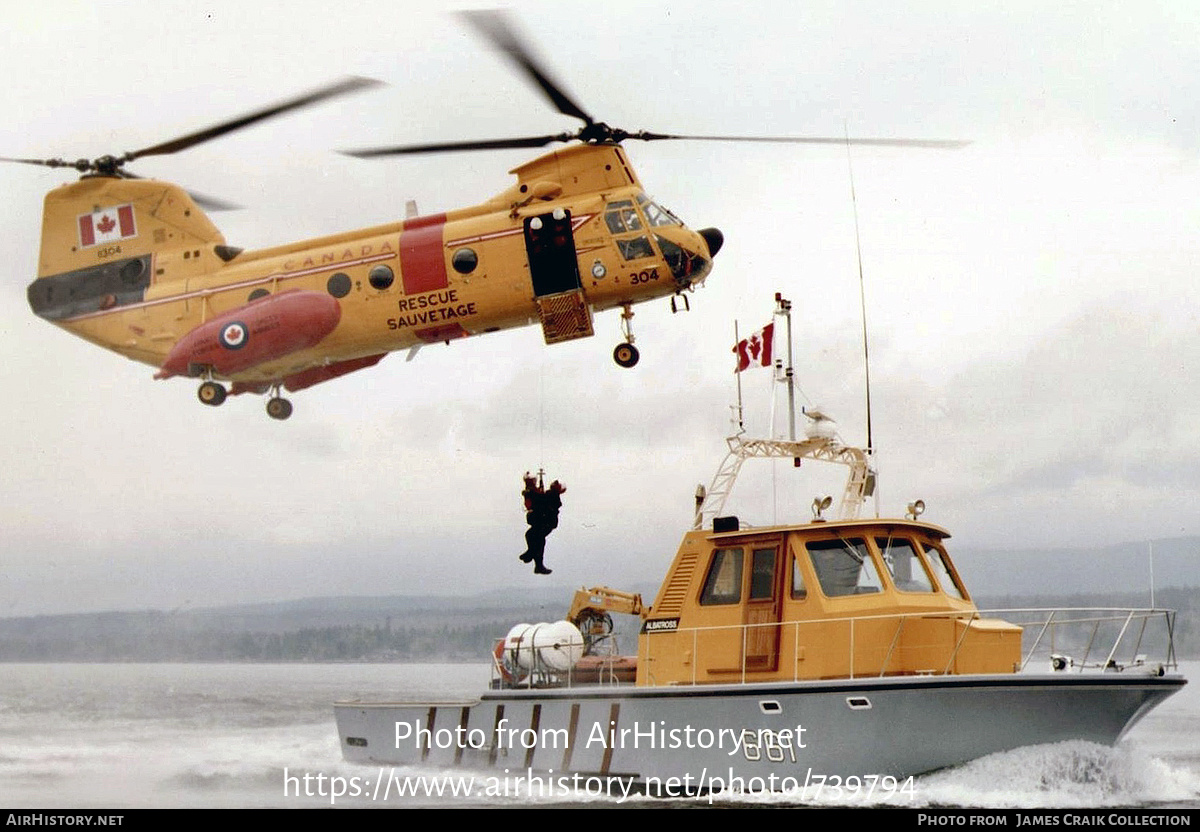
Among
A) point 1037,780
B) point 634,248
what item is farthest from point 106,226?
point 1037,780

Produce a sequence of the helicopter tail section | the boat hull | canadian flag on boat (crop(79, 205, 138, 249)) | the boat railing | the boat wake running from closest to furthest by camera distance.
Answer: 1. the boat wake
2. the boat hull
3. the boat railing
4. the helicopter tail section
5. canadian flag on boat (crop(79, 205, 138, 249))

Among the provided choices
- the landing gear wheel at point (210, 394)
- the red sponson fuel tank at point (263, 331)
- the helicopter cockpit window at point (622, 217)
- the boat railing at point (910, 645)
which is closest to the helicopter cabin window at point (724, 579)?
the boat railing at point (910, 645)

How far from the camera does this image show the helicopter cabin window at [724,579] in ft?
45.1

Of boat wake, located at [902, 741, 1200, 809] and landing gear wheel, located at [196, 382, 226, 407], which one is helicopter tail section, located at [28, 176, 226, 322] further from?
boat wake, located at [902, 741, 1200, 809]

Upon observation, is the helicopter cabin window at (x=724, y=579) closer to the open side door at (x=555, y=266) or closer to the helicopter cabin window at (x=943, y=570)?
the helicopter cabin window at (x=943, y=570)

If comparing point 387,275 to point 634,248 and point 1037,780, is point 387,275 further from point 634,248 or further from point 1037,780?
point 1037,780

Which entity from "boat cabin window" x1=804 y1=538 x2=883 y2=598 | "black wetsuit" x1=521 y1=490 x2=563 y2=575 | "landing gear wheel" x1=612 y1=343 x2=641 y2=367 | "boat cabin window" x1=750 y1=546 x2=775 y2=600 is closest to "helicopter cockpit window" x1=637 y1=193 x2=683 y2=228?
"landing gear wheel" x1=612 y1=343 x2=641 y2=367

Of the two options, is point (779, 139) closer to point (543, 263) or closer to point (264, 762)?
point (543, 263)

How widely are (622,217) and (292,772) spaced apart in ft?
22.8

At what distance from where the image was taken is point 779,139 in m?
14.4

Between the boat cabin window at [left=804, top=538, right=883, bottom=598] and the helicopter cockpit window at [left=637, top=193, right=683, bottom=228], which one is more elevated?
the helicopter cockpit window at [left=637, top=193, right=683, bottom=228]

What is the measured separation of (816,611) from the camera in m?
13.1

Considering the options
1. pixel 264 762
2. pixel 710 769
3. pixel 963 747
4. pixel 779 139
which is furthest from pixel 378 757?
pixel 779 139

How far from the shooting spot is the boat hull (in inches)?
474
